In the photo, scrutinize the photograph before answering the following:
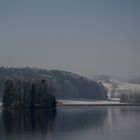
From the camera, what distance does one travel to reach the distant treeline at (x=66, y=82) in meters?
142

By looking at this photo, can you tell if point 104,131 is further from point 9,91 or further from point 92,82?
point 92,82

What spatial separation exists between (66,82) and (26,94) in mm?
53433

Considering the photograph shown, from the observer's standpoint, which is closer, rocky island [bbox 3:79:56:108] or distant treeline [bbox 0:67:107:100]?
rocky island [bbox 3:79:56:108]

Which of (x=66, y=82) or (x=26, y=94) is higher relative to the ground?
(x=66, y=82)

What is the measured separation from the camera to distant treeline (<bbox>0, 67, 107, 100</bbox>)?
142 meters

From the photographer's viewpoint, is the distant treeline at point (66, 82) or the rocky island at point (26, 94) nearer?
the rocky island at point (26, 94)

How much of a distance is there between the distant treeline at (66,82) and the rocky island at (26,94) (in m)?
45.5

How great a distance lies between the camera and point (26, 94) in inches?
3625

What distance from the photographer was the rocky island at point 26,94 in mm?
91938

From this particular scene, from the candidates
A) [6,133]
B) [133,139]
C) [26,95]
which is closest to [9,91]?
[26,95]

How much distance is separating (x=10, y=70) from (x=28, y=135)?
350 feet

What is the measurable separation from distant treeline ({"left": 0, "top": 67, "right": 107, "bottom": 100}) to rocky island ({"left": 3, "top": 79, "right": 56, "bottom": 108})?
45.5 m

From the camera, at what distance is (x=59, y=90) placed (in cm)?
13975

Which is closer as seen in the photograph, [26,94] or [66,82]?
[26,94]
